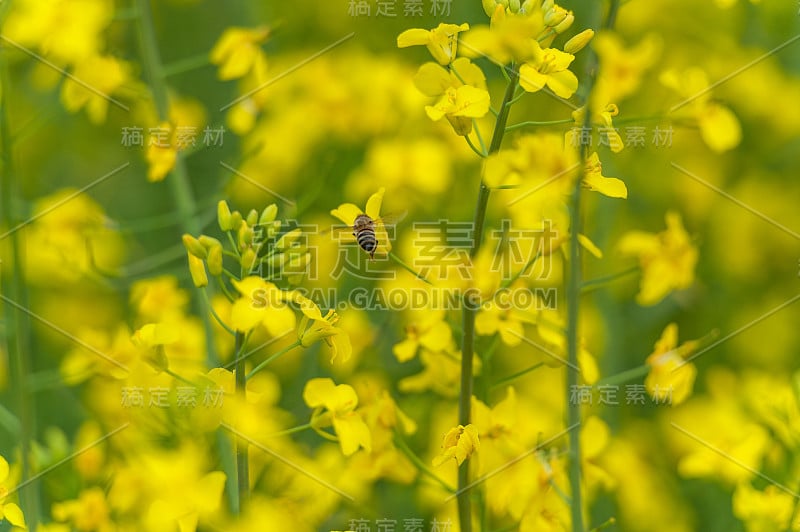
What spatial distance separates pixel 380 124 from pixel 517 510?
1.22 metres

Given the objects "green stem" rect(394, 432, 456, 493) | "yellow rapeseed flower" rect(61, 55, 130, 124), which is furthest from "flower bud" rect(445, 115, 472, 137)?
"yellow rapeseed flower" rect(61, 55, 130, 124)

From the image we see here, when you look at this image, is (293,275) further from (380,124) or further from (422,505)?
(380,124)

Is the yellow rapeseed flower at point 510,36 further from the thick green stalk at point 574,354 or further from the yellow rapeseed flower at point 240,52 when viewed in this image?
the yellow rapeseed flower at point 240,52

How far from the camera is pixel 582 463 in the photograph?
4.03 ft

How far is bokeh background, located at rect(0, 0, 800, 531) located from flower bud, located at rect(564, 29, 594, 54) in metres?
0.16

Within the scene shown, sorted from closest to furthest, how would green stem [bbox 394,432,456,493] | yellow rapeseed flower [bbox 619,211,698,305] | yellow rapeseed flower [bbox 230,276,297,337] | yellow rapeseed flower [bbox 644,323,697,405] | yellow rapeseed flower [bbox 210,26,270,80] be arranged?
yellow rapeseed flower [bbox 230,276,297,337]
green stem [bbox 394,432,456,493]
yellow rapeseed flower [bbox 644,323,697,405]
yellow rapeseed flower [bbox 619,211,698,305]
yellow rapeseed flower [bbox 210,26,270,80]

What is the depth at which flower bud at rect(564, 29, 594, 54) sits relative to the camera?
3.49 feet

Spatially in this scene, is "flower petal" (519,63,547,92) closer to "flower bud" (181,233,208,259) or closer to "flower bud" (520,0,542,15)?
"flower bud" (520,0,542,15)

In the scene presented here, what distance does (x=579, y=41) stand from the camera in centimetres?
108

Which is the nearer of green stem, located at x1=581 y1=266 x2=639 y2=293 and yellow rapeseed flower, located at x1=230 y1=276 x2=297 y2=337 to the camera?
yellow rapeseed flower, located at x1=230 y1=276 x2=297 y2=337

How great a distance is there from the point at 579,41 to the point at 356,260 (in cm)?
99

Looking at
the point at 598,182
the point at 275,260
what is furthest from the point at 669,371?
the point at 275,260

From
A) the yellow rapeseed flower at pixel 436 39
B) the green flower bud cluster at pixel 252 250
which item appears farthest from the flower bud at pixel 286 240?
the yellow rapeseed flower at pixel 436 39

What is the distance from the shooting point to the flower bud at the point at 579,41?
106cm
